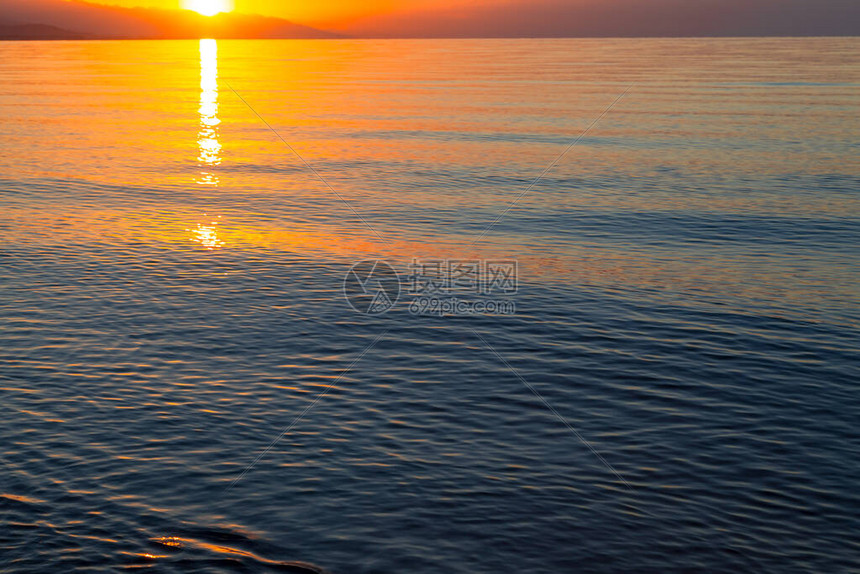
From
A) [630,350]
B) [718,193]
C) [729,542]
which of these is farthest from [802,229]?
[729,542]

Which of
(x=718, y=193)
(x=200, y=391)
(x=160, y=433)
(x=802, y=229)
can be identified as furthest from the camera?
(x=718, y=193)

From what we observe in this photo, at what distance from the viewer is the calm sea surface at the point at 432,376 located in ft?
83.2

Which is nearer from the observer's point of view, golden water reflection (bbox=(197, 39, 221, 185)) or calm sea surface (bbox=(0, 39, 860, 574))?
calm sea surface (bbox=(0, 39, 860, 574))

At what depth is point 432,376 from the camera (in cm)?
3759

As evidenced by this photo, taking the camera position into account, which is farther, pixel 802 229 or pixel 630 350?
pixel 802 229

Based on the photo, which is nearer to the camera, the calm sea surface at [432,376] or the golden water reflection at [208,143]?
the calm sea surface at [432,376]

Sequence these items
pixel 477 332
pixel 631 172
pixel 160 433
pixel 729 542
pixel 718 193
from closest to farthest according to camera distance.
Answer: pixel 729 542
pixel 160 433
pixel 477 332
pixel 718 193
pixel 631 172

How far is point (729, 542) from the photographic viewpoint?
81.8 ft

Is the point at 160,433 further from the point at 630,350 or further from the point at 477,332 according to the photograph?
the point at 630,350

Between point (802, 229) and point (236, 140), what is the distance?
2936 inches

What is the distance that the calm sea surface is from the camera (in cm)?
2536

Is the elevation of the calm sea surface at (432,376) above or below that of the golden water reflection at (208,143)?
below

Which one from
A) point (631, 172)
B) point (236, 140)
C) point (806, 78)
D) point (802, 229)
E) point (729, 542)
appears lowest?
point (729, 542)

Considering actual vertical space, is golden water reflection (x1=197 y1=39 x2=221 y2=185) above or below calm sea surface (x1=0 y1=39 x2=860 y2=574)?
above
